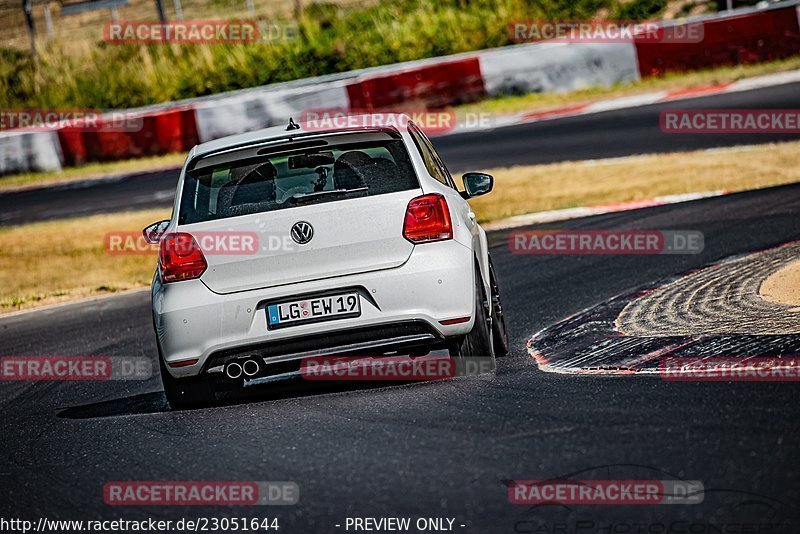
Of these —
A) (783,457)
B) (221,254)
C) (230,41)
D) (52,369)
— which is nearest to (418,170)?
(221,254)

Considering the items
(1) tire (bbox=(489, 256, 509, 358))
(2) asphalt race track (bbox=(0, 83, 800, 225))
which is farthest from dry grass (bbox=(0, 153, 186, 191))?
(1) tire (bbox=(489, 256, 509, 358))

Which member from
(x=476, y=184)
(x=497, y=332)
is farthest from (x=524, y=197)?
(x=497, y=332)

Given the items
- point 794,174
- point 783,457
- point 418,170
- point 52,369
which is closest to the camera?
point 783,457

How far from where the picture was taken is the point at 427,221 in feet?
21.8

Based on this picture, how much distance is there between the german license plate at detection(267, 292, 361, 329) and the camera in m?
6.55

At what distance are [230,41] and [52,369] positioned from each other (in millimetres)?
24769

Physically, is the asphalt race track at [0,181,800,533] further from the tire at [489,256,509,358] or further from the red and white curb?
the red and white curb

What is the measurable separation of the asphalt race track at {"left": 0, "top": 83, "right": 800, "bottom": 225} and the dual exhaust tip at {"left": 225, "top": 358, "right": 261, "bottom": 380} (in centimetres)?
1182

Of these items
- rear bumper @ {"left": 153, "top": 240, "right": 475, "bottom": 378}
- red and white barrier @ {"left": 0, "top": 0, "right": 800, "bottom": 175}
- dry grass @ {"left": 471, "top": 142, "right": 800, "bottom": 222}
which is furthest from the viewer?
red and white barrier @ {"left": 0, "top": 0, "right": 800, "bottom": 175}

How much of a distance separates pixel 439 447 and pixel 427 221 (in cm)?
156

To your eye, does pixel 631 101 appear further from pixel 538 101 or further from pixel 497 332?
pixel 497 332

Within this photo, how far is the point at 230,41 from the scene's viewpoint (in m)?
33.2

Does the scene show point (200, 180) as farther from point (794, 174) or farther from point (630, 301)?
point (794, 174)

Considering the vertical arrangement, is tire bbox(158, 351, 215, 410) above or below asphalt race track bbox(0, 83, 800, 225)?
above
